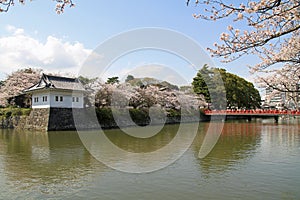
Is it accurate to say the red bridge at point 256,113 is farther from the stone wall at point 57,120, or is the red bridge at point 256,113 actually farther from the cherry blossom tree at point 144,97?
the stone wall at point 57,120

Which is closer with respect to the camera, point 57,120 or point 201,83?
point 57,120

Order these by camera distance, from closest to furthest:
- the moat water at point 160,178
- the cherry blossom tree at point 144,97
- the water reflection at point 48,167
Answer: the moat water at point 160,178
the water reflection at point 48,167
the cherry blossom tree at point 144,97

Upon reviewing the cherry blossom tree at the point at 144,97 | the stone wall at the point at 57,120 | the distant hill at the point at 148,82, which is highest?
the distant hill at the point at 148,82

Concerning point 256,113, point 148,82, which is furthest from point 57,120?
point 256,113

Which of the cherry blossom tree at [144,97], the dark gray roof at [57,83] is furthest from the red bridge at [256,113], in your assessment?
the dark gray roof at [57,83]

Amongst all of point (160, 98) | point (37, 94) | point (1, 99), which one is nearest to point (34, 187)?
point (37, 94)

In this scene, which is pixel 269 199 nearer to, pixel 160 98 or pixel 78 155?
pixel 78 155

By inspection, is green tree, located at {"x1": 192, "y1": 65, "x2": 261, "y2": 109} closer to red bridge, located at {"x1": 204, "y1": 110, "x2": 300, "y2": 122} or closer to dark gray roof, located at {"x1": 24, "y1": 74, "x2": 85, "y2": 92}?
red bridge, located at {"x1": 204, "y1": 110, "x2": 300, "y2": 122}

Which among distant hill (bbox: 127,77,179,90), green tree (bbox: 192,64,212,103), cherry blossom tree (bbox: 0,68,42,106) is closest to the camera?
cherry blossom tree (bbox: 0,68,42,106)

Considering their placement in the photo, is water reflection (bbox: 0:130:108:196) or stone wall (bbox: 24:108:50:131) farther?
stone wall (bbox: 24:108:50:131)

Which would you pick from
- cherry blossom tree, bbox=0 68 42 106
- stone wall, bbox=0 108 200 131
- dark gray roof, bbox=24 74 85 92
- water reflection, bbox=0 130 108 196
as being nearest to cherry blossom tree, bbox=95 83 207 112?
stone wall, bbox=0 108 200 131

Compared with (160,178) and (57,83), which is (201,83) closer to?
(57,83)

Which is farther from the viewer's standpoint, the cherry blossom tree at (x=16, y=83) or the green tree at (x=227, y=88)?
the green tree at (x=227, y=88)

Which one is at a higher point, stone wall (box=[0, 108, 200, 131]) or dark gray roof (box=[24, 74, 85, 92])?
dark gray roof (box=[24, 74, 85, 92])
